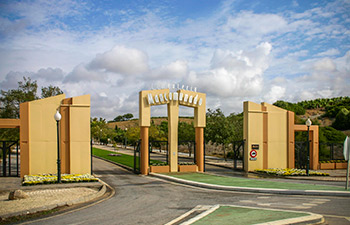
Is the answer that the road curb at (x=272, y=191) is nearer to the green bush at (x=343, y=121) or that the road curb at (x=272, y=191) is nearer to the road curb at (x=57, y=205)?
the road curb at (x=57, y=205)

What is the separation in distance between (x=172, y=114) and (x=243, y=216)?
15.7 meters

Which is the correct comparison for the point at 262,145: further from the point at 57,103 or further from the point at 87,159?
the point at 57,103

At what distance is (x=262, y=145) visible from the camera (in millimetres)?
26016

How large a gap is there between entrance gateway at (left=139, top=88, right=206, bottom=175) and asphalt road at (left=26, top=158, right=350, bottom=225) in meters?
7.44

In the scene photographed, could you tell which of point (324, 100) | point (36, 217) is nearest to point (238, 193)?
point (36, 217)

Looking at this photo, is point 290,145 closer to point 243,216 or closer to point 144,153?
point 144,153

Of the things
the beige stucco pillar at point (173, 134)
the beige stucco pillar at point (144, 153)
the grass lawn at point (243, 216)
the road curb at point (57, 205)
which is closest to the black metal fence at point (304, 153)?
the beige stucco pillar at point (173, 134)

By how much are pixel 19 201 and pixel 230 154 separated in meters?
34.1

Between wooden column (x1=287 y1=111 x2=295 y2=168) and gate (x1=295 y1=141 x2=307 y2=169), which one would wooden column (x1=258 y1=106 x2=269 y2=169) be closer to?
wooden column (x1=287 y1=111 x2=295 y2=168)

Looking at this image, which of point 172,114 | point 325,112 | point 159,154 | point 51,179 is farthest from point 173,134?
point 325,112

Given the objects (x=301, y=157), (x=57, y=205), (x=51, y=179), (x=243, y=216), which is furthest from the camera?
(x=301, y=157)

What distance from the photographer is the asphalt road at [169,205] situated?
1027 centimetres

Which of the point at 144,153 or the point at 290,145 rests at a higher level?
the point at 290,145

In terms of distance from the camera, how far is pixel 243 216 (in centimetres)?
991
